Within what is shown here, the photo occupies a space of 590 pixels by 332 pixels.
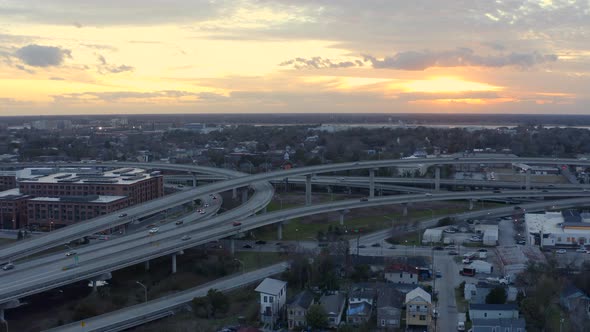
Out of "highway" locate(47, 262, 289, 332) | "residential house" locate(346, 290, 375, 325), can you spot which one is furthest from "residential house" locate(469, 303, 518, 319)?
"highway" locate(47, 262, 289, 332)

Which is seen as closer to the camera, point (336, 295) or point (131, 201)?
point (336, 295)

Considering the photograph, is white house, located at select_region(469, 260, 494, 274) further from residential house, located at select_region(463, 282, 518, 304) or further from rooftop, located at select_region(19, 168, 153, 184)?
rooftop, located at select_region(19, 168, 153, 184)

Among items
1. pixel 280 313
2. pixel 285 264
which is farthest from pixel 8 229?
pixel 280 313

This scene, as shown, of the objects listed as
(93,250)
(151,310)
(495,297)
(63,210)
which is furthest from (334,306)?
(63,210)

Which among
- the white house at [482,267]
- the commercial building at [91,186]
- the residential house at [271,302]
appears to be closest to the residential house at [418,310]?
the residential house at [271,302]

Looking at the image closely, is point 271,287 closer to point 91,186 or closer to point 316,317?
point 316,317

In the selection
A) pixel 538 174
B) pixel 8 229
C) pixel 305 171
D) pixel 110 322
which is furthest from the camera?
pixel 538 174

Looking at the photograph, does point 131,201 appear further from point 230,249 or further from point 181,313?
point 181,313
